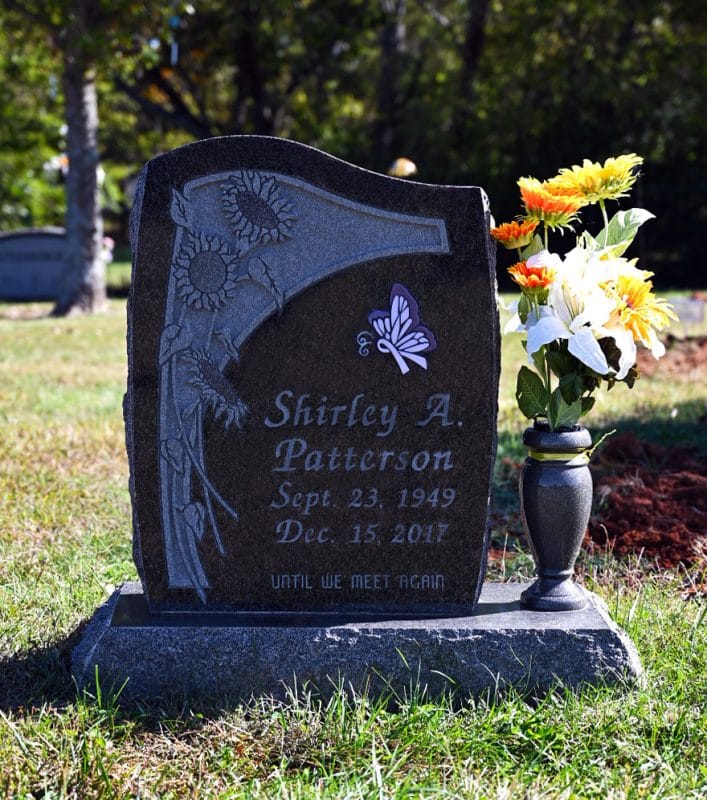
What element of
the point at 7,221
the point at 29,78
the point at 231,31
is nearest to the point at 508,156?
the point at 231,31

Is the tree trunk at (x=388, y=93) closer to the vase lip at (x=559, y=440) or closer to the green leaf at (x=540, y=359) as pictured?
the green leaf at (x=540, y=359)

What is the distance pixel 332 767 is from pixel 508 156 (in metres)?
17.7

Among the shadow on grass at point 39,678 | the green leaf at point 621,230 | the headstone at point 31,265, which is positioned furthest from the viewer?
the headstone at point 31,265

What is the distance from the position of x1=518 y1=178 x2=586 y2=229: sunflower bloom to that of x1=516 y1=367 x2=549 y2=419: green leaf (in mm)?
470

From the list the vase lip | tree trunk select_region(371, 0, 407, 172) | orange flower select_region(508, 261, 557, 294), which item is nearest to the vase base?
the vase lip

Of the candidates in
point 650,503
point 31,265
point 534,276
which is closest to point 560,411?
point 534,276

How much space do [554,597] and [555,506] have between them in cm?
31

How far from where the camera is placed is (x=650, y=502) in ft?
14.9

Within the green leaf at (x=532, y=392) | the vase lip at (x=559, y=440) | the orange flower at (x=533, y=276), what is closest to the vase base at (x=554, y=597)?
the vase lip at (x=559, y=440)

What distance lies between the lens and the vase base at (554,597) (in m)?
3.02

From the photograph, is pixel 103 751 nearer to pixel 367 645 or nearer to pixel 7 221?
pixel 367 645

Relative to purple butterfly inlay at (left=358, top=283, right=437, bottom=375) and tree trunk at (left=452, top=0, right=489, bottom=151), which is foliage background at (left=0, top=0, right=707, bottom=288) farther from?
purple butterfly inlay at (left=358, top=283, right=437, bottom=375)

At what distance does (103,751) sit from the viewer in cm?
250

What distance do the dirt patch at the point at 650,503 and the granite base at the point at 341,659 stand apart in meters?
1.18
